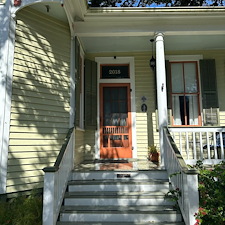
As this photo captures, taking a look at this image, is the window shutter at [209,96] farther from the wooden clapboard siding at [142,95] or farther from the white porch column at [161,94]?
the white porch column at [161,94]

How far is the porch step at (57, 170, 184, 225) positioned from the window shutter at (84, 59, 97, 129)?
1.72 m

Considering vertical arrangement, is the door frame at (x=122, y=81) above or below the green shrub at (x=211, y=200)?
above

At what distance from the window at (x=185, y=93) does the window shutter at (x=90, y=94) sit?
2.07 meters

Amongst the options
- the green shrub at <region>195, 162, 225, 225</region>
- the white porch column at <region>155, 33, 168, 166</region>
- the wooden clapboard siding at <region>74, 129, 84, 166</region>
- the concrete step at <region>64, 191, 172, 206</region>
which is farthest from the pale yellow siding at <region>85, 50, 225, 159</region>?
the green shrub at <region>195, 162, 225, 225</region>

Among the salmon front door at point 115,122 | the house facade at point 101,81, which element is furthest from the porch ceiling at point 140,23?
the salmon front door at point 115,122

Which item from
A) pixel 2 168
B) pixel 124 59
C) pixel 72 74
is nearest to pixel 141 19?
pixel 124 59

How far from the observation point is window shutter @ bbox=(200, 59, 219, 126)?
552 centimetres

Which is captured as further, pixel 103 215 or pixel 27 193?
pixel 27 193

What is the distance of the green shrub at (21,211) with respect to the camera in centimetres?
293

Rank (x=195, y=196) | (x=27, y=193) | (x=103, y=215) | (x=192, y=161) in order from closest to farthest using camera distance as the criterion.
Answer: (x=195, y=196) → (x=103, y=215) → (x=27, y=193) → (x=192, y=161)

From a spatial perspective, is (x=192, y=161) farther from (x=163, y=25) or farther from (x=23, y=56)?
(x=23, y=56)

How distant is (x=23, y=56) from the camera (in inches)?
150

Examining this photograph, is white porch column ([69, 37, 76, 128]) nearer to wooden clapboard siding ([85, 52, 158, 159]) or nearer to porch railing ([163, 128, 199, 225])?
wooden clapboard siding ([85, 52, 158, 159])

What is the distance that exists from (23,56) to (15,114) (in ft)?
3.44
